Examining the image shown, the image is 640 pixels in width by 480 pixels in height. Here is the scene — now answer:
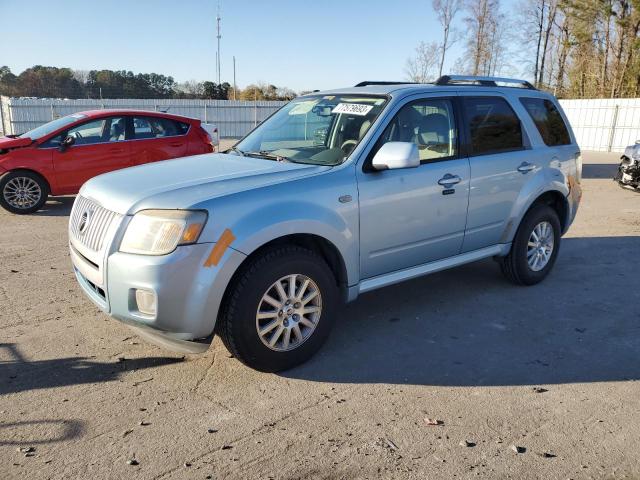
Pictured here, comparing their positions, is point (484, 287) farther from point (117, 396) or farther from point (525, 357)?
point (117, 396)

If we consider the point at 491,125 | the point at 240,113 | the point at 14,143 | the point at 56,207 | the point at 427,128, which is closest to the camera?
the point at 427,128

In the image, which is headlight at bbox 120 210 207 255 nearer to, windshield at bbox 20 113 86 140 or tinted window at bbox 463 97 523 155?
tinted window at bbox 463 97 523 155

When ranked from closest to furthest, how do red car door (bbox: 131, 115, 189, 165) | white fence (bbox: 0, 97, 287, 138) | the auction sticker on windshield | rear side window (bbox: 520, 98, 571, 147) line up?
the auction sticker on windshield
rear side window (bbox: 520, 98, 571, 147)
red car door (bbox: 131, 115, 189, 165)
white fence (bbox: 0, 97, 287, 138)

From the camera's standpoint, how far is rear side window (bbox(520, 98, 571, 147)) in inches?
213

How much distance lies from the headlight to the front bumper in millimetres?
46

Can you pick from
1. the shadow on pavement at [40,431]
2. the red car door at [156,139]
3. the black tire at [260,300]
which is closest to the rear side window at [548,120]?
the black tire at [260,300]

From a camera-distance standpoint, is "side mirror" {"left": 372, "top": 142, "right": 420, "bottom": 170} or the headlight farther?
"side mirror" {"left": 372, "top": 142, "right": 420, "bottom": 170}

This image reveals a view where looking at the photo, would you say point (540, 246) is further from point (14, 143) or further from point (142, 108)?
point (142, 108)

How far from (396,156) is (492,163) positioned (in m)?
1.42

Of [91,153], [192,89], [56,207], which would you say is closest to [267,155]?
[91,153]

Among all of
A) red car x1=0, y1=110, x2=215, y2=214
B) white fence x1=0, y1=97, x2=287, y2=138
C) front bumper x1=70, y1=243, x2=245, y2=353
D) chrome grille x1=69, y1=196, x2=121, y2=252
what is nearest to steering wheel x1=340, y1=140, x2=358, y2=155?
front bumper x1=70, y1=243, x2=245, y2=353

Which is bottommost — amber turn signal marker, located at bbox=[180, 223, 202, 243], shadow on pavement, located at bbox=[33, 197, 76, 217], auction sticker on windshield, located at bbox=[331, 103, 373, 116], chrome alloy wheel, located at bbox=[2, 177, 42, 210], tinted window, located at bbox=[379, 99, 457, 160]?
shadow on pavement, located at bbox=[33, 197, 76, 217]

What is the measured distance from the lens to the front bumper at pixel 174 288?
10.3 feet

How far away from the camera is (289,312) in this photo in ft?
11.9
